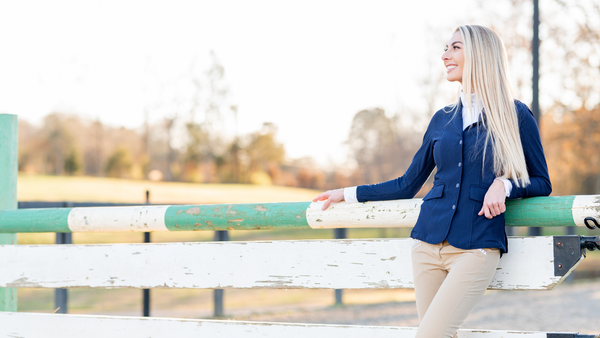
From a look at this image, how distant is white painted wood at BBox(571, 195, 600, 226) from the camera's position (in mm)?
1827

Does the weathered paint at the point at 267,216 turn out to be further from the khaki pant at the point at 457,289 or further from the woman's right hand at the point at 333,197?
the khaki pant at the point at 457,289

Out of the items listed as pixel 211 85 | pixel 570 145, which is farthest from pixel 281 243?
pixel 211 85

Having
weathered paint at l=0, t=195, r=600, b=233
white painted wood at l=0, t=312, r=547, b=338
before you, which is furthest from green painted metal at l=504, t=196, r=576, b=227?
white painted wood at l=0, t=312, r=547, b=338

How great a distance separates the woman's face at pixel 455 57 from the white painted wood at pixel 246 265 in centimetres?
68

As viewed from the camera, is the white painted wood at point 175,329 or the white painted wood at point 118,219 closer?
the white painted wood at point 175,329

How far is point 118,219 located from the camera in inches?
96.7

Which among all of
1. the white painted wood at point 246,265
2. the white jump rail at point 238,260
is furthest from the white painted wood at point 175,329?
the white painted wood at point 246,265

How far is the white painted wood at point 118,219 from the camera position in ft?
7.87

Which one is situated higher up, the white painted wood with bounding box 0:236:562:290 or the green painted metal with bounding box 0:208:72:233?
the green painted metal with bounding box 0:208:72:233

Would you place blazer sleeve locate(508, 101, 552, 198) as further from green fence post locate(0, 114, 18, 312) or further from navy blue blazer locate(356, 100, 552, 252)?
green fence post locate(0, 114, 18, 312)

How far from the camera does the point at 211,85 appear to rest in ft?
127

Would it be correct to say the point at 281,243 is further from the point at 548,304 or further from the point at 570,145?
the point at 570,145

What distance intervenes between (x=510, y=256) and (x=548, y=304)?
20.2 feet

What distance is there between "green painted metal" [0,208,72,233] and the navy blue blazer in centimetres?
164
